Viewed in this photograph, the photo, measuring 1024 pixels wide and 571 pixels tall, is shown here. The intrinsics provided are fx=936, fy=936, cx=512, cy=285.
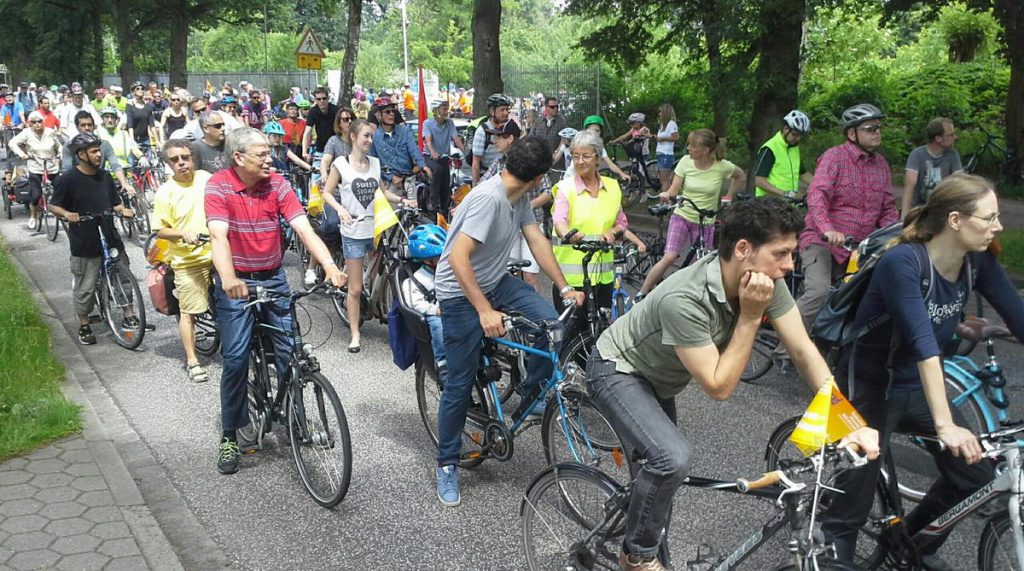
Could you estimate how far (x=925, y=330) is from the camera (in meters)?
3.30

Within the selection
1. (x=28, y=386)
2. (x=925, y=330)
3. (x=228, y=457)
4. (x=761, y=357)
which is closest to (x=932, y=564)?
(x=925, y=330)

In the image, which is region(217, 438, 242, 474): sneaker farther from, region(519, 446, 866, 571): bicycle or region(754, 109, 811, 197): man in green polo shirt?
region(754, 109, 811, 197): man in green polo shirt

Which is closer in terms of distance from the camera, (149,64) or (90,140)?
(90,140)

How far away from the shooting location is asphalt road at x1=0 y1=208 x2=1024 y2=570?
455 cm

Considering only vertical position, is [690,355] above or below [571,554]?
above

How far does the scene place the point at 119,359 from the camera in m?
8.02

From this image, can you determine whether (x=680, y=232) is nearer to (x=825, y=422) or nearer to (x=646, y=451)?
(x=646, y=451)

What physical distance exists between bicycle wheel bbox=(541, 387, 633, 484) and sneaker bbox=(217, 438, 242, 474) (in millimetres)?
1976

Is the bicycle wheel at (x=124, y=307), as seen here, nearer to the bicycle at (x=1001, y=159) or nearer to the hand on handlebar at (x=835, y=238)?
the hand on handlebar at (x=835, y=238)

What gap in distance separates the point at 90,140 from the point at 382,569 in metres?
5.26

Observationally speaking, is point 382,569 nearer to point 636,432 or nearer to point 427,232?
point 636,432

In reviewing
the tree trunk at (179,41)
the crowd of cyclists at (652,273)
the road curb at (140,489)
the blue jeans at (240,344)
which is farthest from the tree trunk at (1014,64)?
the tree trunk at (179,41)

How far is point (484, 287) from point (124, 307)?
4.78m

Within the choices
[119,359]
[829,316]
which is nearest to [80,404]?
[119,359]
